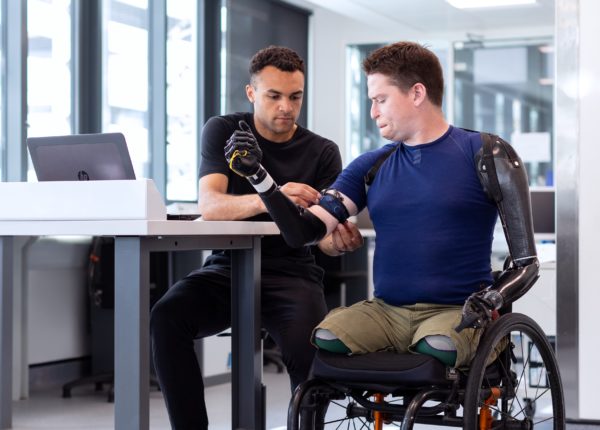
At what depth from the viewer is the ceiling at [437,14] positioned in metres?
7.24

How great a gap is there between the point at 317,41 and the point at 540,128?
6.65 ft

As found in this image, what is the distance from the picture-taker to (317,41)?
801cm

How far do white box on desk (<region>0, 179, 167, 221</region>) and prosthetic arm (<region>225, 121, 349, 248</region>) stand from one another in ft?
0.64

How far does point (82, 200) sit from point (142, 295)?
25cm

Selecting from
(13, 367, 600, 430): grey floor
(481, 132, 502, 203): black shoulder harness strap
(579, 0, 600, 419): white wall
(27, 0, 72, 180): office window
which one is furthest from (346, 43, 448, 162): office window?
(481, 132, 502, 203): black shoulder harness strap

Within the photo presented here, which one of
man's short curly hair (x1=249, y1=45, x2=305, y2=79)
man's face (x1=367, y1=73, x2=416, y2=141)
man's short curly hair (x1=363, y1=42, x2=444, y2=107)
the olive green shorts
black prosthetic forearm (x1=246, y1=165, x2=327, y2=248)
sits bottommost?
the olive green shorts

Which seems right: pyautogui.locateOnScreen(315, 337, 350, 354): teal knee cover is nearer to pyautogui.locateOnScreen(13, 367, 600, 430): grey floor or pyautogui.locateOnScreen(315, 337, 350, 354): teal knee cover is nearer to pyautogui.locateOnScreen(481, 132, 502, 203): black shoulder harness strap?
pyautogui.locateOnScreen(481, 132, 502, 203): black shoulder harness strap

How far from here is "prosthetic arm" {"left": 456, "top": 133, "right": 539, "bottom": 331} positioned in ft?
6.86

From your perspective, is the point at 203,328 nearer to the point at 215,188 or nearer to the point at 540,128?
the point at 215,188

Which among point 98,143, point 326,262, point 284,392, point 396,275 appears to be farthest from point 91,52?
point 396,275

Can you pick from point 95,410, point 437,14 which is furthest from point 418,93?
point 437,14

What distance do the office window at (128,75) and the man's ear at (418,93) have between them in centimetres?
335

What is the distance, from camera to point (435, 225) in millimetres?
2125

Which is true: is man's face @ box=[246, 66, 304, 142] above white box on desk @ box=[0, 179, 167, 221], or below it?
above
